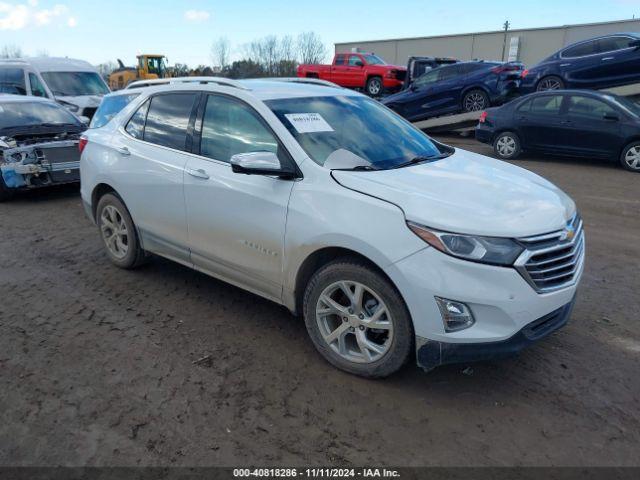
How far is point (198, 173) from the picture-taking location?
403 cm

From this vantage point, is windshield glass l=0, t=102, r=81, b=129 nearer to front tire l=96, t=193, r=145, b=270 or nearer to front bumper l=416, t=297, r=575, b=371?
front tire l=96, t=193, r=145, b=270

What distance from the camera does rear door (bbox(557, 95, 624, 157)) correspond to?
10.2m

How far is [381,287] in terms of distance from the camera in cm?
305

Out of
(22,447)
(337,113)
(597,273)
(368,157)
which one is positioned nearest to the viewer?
(22,447)

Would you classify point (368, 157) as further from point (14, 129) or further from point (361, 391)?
point (14, 129)

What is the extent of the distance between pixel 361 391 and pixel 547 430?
1.06m

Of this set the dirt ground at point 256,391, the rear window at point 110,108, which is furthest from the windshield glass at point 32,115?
the dirt ground at point 256,391

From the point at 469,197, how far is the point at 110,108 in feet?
13.3

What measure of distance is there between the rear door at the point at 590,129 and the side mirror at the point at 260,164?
29.9 ft

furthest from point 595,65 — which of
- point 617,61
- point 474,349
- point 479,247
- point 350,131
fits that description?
point 474,349

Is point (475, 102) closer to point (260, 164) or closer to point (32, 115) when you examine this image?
point (32, 115)

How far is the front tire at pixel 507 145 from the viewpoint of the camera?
37.9 feet

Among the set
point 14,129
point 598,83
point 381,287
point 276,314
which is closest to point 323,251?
point 381,287

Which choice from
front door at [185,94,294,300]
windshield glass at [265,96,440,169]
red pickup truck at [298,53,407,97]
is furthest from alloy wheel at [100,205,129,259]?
red pickup truck at [298,53,407,97]
